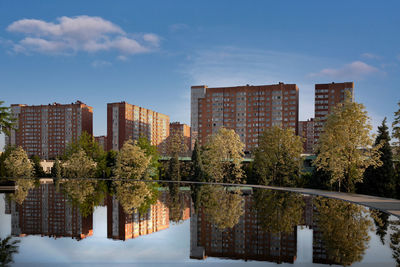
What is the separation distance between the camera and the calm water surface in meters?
10.5

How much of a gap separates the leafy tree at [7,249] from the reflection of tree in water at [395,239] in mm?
11137

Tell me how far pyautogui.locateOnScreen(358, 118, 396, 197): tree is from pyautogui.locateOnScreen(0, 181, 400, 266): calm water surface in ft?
30.6

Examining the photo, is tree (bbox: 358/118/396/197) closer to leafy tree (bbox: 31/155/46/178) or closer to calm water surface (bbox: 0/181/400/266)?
calm water surface (bbox: 0/181/400/266)

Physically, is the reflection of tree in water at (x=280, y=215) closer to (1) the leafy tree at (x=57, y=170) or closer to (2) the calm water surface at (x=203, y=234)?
(2) the calm water surface at (x=203, y=234)

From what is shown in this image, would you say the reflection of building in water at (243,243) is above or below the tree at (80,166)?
above

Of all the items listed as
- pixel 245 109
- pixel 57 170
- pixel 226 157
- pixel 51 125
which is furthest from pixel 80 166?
pixel 51 125

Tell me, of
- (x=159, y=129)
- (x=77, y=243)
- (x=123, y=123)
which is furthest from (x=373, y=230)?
(x=159, y=129)

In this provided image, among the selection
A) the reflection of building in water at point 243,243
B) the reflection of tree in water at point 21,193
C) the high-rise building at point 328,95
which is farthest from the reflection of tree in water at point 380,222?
the high-rise building at point 328,95

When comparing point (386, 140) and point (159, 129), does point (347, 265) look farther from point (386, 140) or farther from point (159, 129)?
point (159, 129)

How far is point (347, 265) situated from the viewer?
970 centimetres

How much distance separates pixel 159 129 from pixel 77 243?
452ft

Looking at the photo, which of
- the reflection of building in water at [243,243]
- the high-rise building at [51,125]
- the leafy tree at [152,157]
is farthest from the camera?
the high-rise building at [51,125]

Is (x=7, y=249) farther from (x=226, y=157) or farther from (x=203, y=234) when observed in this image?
(x=226, y=157)

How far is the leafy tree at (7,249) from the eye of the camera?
9.75 metres
